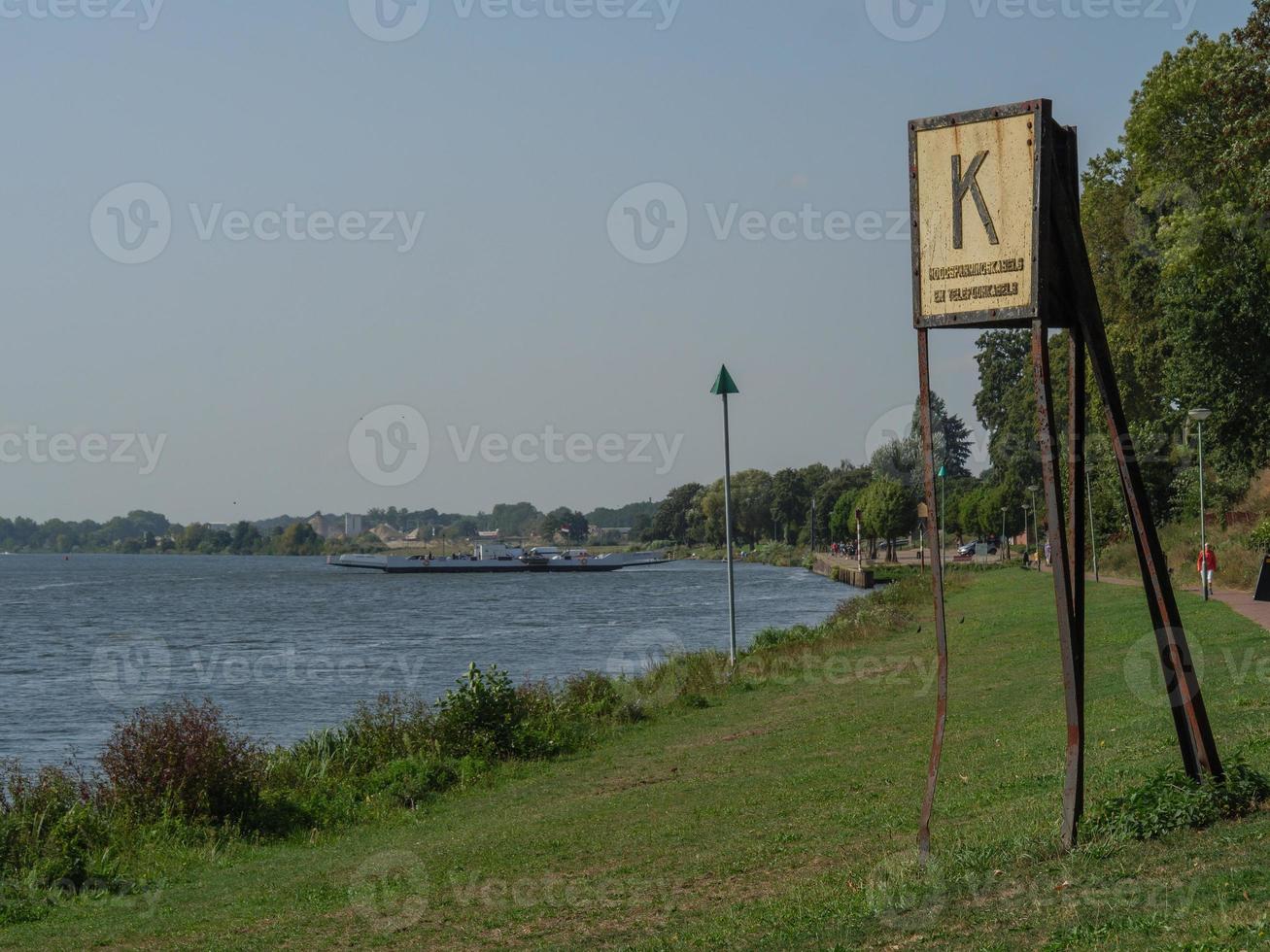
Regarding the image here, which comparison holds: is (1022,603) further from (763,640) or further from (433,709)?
(433,709)

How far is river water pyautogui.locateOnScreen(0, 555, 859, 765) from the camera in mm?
35469

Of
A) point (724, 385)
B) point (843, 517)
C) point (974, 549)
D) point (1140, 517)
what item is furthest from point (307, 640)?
point (843, 517)

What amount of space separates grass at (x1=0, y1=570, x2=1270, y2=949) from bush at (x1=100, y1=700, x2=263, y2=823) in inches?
54.1

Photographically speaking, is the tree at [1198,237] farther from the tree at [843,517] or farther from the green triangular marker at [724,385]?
the tree at [843,517]

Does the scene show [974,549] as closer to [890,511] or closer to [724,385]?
[890,511]

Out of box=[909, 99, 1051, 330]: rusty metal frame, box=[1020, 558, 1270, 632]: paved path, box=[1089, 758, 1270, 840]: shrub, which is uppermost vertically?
box=[909, 99, 1051, 330]: rusty metal frame

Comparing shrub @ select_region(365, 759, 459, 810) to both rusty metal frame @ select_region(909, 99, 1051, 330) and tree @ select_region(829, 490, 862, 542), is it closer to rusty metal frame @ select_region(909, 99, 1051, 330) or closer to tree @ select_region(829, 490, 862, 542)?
rusty metal frame @ select_region(909, 99, 1051, 330)

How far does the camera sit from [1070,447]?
9789mm

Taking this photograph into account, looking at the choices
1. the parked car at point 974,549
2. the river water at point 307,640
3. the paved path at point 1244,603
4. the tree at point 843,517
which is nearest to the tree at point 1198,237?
the paved path at point 1244,603

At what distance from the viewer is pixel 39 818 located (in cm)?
1645

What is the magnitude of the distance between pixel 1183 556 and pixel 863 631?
15.0 meters

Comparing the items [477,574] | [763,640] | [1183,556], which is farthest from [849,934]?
[477,574]

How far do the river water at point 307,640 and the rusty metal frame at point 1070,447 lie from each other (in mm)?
22600

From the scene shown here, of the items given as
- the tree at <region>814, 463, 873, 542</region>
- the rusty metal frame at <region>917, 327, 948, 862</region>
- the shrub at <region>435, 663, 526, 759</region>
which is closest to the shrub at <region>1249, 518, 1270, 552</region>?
the shrub at <region>435, 663, 526, 759</region>
